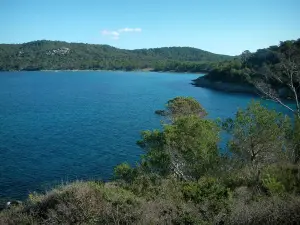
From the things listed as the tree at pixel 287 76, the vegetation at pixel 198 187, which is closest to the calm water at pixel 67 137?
the vegetation at pixel 198 187

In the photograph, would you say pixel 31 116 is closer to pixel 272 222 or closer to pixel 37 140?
pixel 37 140

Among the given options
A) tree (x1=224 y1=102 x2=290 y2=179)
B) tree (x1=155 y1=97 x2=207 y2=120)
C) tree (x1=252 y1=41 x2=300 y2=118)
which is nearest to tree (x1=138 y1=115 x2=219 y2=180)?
tree (x1=224 y1=102 x2=290 y2=179)

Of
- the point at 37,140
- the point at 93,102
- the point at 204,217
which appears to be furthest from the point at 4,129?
the point at 204,217

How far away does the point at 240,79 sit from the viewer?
369ft

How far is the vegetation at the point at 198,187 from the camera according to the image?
9.82 meters

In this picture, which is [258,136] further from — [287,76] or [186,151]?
[287,76]

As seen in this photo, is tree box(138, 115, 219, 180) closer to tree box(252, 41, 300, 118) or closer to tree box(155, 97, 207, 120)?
tree box(252, 41, 300, 118)

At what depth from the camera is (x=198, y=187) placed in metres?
12.5

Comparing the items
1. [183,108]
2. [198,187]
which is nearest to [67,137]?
[183,108]

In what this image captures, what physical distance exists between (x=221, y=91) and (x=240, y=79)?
716 centimetres

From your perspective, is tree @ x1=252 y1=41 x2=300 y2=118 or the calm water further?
the calm water

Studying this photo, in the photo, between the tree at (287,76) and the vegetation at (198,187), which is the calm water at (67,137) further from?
the tree at (287,76)

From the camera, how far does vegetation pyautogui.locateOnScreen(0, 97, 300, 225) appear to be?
386 inches

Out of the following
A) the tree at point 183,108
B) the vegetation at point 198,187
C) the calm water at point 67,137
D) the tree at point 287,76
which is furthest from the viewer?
the tree at point 183,108
